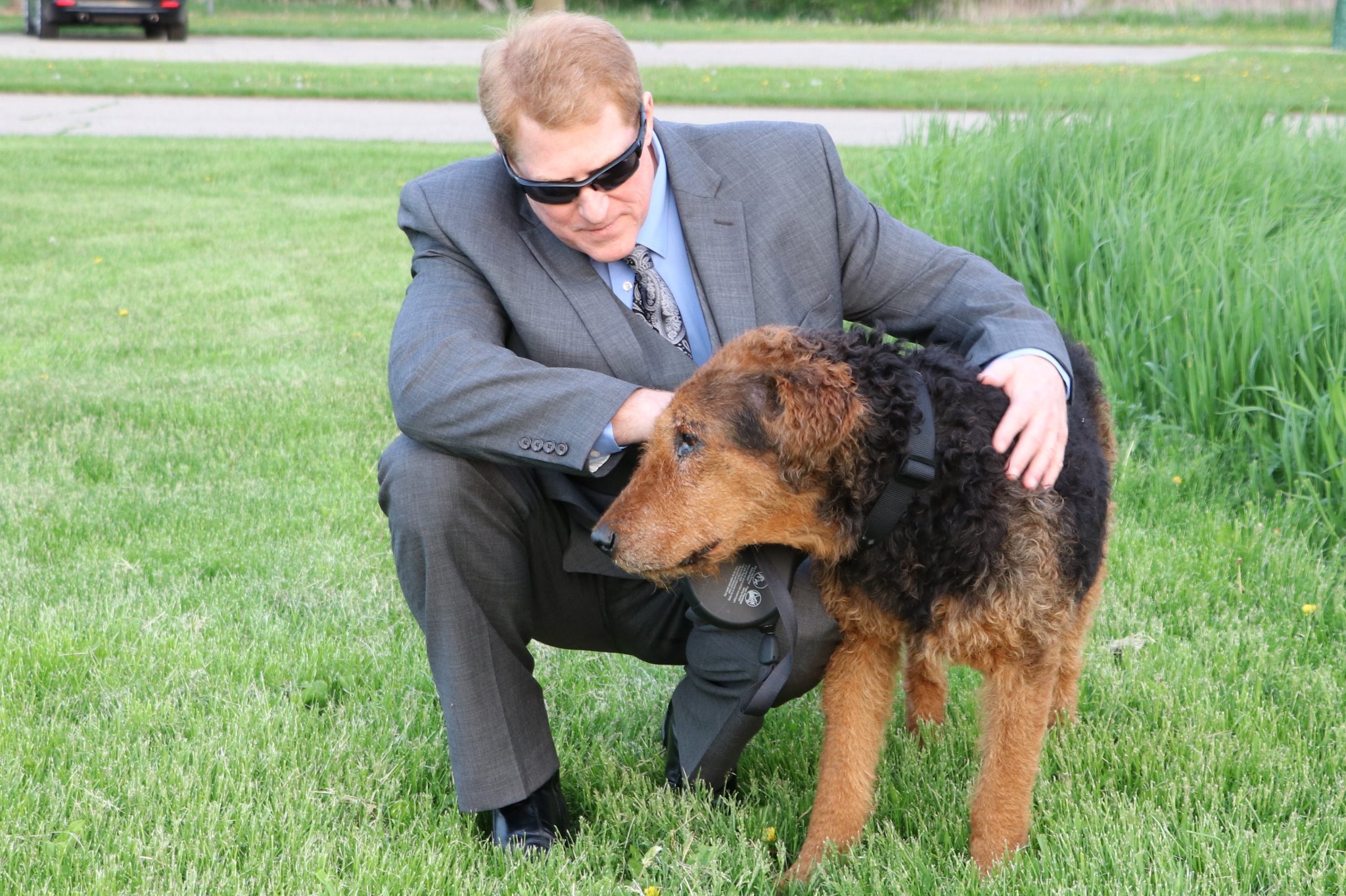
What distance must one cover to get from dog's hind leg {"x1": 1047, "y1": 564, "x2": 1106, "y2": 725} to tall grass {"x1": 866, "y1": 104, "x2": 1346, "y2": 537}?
1540 millimetres

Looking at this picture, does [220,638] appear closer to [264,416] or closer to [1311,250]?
[264,416]

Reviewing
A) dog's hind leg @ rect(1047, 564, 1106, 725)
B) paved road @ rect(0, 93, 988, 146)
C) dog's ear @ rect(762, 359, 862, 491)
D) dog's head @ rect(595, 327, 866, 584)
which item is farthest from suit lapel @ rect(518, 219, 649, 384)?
paved road @ rect(0, 93, 988, 146)

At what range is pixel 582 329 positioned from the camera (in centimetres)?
300

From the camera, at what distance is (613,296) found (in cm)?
304

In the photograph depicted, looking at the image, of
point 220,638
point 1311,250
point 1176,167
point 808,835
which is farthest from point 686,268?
point 1176,167

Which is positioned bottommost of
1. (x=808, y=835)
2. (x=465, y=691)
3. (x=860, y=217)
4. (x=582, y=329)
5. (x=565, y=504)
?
(x=808, y=835)

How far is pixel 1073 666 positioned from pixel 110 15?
24172 mm

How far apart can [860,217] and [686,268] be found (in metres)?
0.51

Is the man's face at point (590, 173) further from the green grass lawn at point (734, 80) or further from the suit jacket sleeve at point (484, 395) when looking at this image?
the green grass lawn at point (734, 80)

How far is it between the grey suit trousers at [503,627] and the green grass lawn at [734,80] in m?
11.5

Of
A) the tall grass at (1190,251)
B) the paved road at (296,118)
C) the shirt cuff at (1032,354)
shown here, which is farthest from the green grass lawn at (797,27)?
the shirt cuff at (1032,354)

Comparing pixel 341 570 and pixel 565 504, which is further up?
pixel 565 504

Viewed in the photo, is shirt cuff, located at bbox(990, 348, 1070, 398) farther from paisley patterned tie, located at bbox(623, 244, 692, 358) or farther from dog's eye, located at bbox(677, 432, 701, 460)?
paisley patterned tie, located at bbox(623, 244, 692, 358)

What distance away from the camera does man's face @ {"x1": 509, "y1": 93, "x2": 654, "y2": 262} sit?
2.77m
